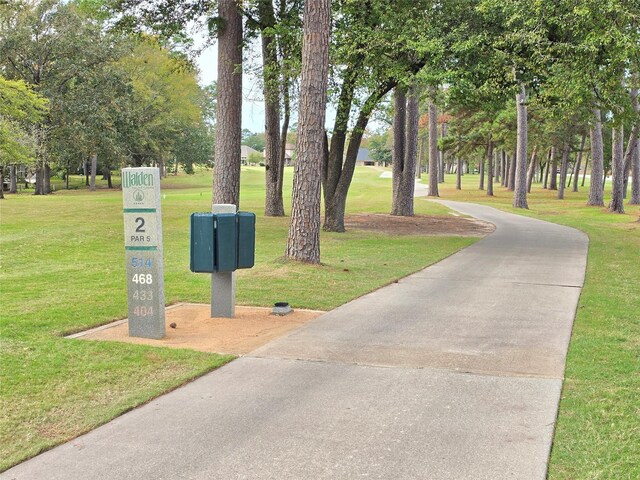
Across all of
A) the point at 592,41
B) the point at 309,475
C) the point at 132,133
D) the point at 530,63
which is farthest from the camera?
the point at 132,133

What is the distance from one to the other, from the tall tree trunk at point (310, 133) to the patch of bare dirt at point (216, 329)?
12.0 ft

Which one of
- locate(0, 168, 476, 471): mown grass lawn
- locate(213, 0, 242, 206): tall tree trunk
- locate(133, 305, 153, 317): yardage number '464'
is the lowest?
locate(0, 168, 476, 471): mown grass lawn

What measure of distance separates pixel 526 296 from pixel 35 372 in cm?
695

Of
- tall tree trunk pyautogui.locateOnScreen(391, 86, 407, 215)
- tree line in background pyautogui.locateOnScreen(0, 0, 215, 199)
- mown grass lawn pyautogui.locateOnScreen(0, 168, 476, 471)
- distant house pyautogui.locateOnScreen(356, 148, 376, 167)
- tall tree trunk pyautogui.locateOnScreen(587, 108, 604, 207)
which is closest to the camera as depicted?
mown grass lawn pyautogui.locateOnScreen(0, 168, 476, 471)

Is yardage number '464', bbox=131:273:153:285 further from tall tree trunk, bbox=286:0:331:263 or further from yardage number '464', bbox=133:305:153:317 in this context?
tall tree trunk, bbox=286:0:331:263

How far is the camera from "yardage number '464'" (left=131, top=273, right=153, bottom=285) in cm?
686

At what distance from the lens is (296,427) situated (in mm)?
4340

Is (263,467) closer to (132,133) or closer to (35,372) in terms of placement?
(35,372)

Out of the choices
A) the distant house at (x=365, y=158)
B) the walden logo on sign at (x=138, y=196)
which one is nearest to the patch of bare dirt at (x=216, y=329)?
the walden logo on sign at (x=138, y=196)

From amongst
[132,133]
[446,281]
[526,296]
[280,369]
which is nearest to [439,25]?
[446,281]

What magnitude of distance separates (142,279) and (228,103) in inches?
423

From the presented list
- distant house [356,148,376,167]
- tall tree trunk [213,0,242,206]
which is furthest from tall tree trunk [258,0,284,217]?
distant house [356,148,376,167]

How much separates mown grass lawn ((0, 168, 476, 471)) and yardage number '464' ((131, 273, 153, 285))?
2.56 ft

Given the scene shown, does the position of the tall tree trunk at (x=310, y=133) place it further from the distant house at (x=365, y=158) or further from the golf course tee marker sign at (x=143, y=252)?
the distant house at (x=365, y=158)
